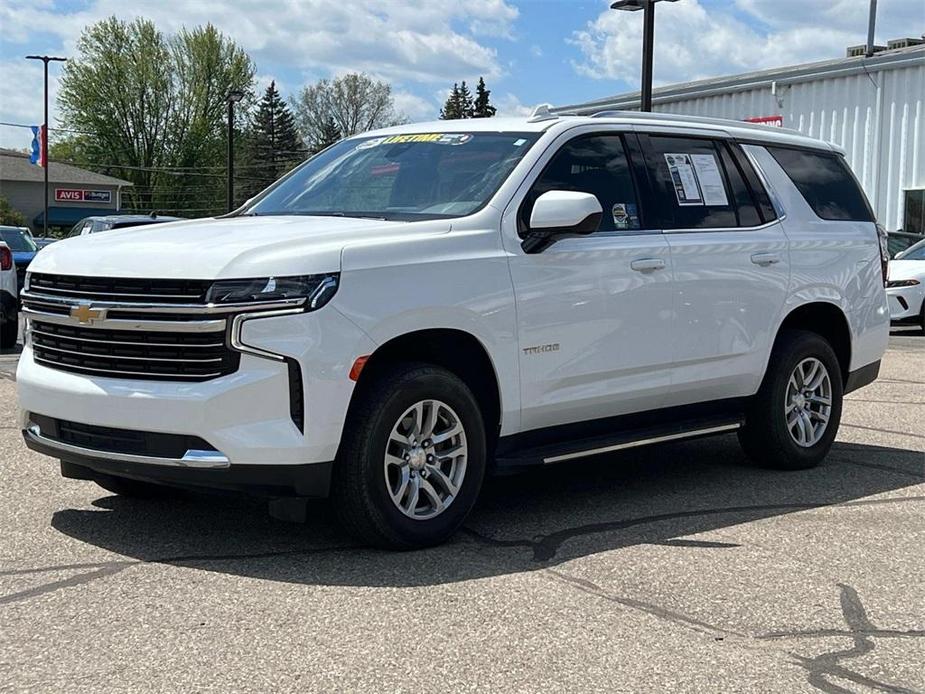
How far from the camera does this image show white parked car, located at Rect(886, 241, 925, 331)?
17203mm

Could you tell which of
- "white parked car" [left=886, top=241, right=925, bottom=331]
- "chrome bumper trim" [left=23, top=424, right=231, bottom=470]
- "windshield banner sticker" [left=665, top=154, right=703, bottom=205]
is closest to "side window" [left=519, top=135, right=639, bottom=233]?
"windshield banner sticker" [left=665, top=154, right=703, bottom=205]

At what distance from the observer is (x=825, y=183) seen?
7711 millimetres

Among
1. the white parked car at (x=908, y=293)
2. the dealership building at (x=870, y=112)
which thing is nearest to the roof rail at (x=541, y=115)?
the white parked car at (x=908, y=293)

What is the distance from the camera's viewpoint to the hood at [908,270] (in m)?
17.3

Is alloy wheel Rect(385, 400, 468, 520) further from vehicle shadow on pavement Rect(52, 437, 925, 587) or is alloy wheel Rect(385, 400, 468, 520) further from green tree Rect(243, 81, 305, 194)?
green tree Rect(243, 81, 305, 194)

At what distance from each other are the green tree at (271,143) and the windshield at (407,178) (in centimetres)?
8551

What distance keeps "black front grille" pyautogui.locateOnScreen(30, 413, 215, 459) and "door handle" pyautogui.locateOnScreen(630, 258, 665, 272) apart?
2.44 metres

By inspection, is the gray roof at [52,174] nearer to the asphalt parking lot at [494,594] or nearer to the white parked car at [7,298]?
the white parked car at [7,298]

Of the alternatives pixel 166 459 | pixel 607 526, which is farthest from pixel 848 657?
pixel 166 459

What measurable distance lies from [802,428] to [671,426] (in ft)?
4.28

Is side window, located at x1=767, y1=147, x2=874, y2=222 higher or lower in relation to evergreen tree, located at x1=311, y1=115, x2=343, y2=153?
lower

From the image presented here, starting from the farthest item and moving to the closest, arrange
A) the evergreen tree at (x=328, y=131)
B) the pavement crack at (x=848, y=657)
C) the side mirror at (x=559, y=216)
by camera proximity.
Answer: the evergreen tree at (x=328, y=131)
the side mirror at (x=559, y=216)
the pavement crack at (x=848, y=657)

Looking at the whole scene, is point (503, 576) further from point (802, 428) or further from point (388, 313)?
point (802, 428)

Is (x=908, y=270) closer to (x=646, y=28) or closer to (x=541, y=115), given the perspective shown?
(x=646, y=28)
